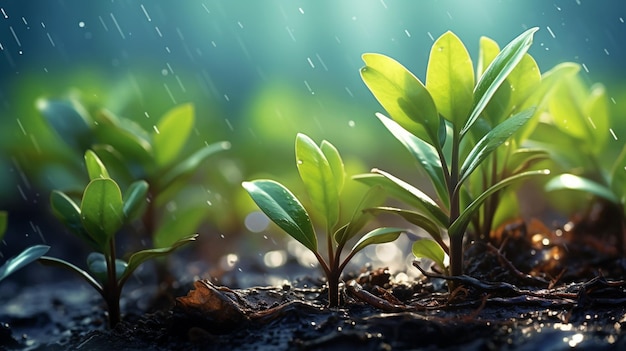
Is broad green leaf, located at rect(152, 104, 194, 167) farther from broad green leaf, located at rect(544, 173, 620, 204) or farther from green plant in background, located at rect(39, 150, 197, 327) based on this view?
broad green leaf, located at rect(544, 173, 620, 204)

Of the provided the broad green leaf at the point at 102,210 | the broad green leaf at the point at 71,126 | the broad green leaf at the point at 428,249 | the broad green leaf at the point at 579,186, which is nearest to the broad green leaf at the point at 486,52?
the broad green leaf at the point at 579,186

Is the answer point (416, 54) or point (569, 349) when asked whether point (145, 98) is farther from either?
point (416, 54)

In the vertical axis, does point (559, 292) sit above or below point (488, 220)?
below

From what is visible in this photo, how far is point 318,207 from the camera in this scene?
44.7 inches

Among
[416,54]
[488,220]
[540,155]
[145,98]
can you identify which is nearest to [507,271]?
[488,220]

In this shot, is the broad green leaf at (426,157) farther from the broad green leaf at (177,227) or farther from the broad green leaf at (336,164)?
the broad green leaf at (177,227)

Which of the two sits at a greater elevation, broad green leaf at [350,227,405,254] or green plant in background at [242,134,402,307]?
green plant in background at [242,134,402,307]

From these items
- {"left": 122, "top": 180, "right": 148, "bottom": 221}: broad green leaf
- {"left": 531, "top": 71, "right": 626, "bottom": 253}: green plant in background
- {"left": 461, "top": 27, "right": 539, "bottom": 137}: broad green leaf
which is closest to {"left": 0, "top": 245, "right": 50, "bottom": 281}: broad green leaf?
{"left": 122, "top": 180, "right": 148, "bottom": 221}: broad green leaf

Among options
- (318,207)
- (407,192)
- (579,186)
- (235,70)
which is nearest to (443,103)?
(407,192)

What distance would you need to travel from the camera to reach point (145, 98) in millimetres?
2764

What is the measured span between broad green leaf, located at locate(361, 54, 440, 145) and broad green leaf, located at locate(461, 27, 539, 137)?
0.21 ft

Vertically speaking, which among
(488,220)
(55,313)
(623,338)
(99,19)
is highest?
(99,19)

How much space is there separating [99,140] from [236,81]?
404cm

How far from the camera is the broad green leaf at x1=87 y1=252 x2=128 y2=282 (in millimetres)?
1201
